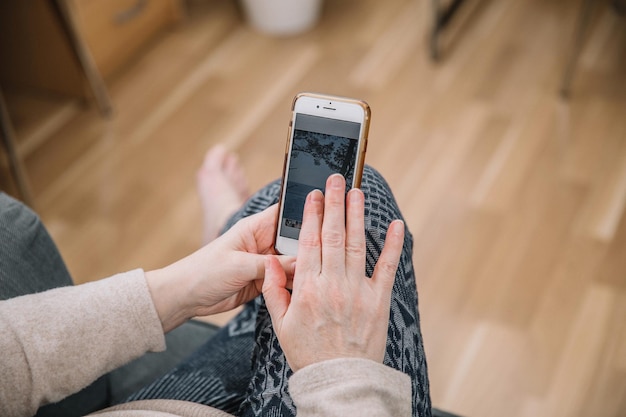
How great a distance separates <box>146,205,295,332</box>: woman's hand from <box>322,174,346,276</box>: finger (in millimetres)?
125

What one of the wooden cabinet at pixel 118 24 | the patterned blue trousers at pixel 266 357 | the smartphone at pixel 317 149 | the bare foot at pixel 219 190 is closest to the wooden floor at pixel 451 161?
the wooden cabinet at pixel 118 24

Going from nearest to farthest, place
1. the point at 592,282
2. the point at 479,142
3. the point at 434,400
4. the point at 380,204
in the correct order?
the point at 380,204
the point at 434,400
the point at 592,282
the point at 479,142

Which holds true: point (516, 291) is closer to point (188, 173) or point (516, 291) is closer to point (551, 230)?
point (551, 230)

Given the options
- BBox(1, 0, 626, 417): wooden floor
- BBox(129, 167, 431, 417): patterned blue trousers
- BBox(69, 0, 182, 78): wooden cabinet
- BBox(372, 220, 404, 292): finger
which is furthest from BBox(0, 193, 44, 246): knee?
BBox(69, 0, 182, 78): wooden cabinet

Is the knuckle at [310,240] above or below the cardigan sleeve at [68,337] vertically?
above

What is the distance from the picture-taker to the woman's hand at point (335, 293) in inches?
26.5

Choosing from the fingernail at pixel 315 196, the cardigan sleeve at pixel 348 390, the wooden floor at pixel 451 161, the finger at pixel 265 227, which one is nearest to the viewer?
the cardigan sleeve at pixel 348 390

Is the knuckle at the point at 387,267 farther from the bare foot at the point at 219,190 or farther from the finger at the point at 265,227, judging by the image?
Result: the bare foot at the point at 219,190

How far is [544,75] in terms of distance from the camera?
2.05m

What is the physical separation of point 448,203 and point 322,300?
1093 millimetres

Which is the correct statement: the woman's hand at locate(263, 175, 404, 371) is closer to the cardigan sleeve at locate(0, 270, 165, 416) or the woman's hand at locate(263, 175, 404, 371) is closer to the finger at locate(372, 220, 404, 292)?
the finger at locate(372, 220, 404, 292)

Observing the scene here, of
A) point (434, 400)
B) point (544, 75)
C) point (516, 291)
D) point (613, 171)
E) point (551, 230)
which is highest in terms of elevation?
point (544, 75)

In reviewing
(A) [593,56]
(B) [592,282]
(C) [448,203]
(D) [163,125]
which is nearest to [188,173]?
(D) [163,125]

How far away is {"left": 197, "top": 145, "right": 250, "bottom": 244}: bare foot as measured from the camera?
4.73 feet
